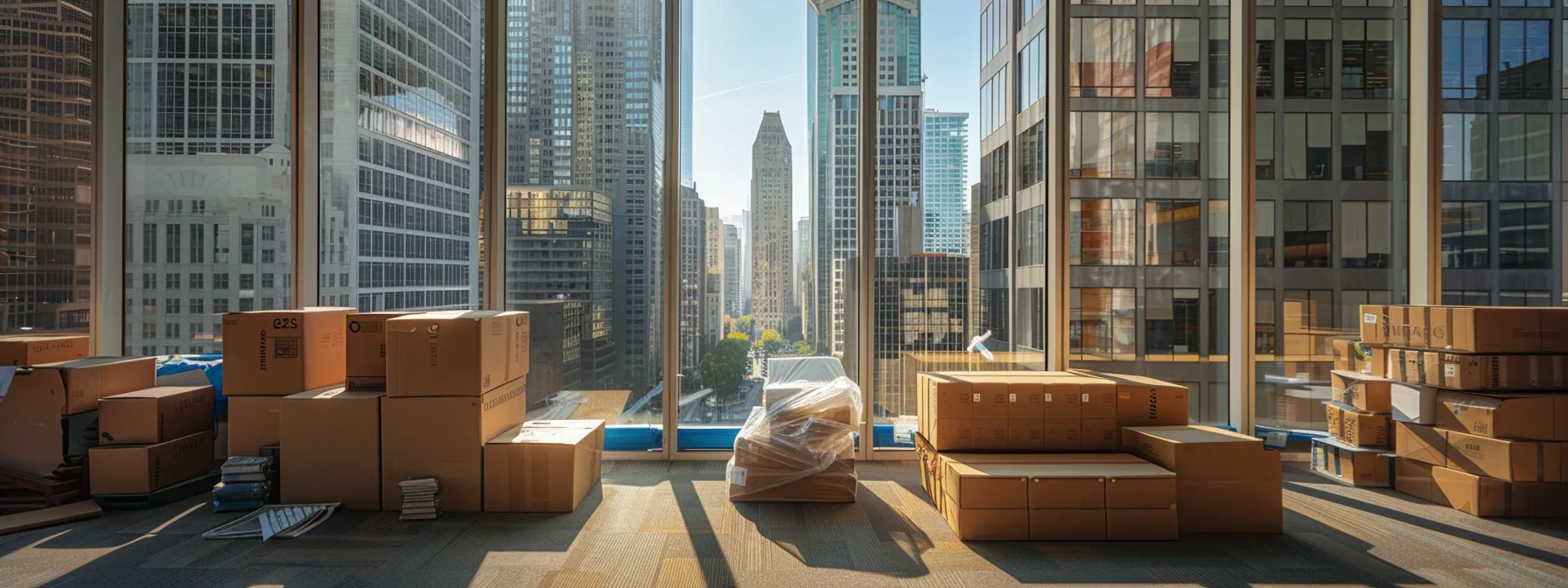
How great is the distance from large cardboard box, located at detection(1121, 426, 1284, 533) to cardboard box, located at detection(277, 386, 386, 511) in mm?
3173

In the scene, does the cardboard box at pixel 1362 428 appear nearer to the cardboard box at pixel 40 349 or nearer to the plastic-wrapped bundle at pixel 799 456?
the plastic-wrapped bundle at pixel 799 456

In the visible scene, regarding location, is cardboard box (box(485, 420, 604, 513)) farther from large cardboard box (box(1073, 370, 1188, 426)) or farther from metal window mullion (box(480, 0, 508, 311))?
large cardboard box (box(1073, 370, 1188, 426))

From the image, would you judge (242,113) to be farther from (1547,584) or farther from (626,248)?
(1547,584)

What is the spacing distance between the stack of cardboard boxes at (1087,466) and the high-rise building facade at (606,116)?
169cm

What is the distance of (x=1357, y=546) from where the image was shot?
2.32 metres

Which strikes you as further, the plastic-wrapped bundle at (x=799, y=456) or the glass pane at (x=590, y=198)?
the glass pane at (x=590, y=198)

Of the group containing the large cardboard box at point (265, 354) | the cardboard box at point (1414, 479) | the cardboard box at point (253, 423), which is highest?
the large cardboard box at point (265, 354)

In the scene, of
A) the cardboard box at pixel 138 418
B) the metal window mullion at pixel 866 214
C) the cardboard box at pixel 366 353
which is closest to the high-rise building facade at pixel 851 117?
the metal window mullion at pixel 866 214

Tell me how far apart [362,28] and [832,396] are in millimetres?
3205

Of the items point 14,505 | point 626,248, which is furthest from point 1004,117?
point 14,505

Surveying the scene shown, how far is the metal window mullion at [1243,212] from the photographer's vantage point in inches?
135

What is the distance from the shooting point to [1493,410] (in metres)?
2.62

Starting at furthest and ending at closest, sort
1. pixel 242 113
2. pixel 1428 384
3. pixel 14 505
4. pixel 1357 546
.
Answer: pixel 242 113
pixel 1428 384
pixel 14 505
pixel 1357 546

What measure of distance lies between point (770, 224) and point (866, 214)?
54 centimetres
